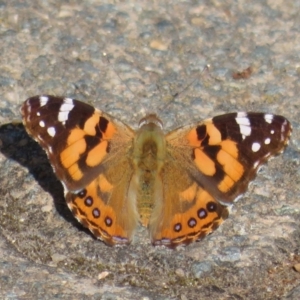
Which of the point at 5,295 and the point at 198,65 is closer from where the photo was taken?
the point at 5,295

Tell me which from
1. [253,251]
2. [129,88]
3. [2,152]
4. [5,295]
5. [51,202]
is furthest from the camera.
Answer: [129,88]

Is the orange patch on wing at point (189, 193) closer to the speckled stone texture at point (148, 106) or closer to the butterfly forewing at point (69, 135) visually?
the speckled stone texture at point (148, 106)

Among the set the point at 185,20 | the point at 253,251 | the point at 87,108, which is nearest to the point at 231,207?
the point at 253,251

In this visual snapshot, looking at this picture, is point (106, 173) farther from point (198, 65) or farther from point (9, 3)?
point (9, 3)

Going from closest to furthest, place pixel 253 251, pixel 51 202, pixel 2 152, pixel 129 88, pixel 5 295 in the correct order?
1. pixel 5 295
2. pixel 253 251
3. pixel 51 202
4. pixel 2 152
5. pixel 129 88

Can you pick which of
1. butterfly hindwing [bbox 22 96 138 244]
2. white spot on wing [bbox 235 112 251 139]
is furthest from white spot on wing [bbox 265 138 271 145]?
butterfly hindwing [bbox 22 96 138 244]

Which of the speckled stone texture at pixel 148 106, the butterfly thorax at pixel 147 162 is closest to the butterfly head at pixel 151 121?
the butterfly thorax at pixel 147 162
